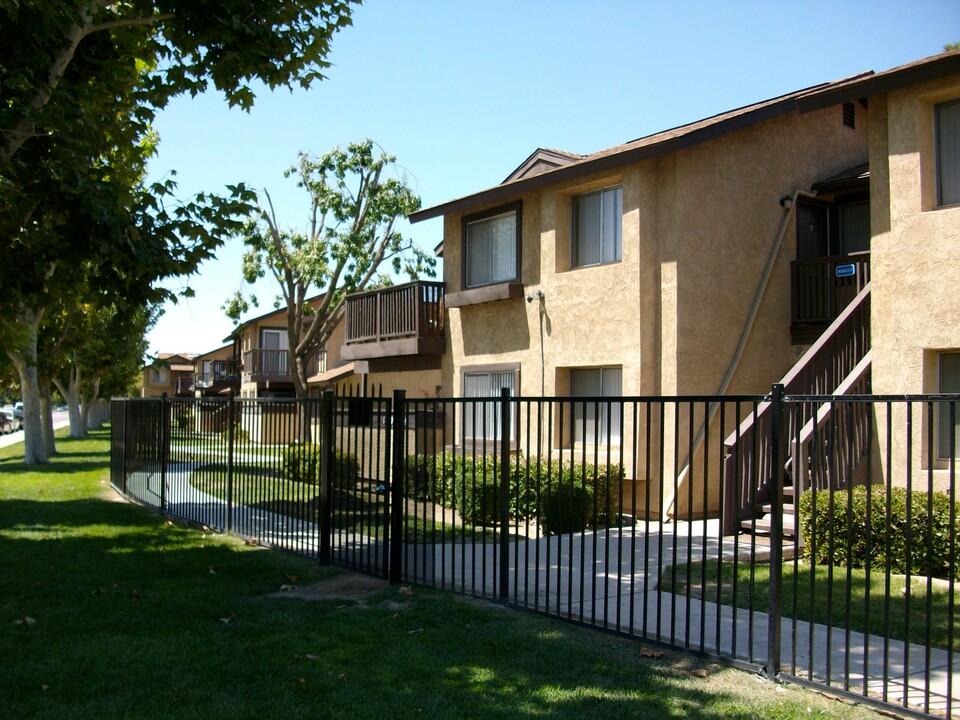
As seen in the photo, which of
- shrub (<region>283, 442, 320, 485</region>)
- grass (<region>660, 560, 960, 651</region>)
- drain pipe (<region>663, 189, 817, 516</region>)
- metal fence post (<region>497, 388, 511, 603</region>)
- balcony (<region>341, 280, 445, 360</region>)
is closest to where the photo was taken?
grass (<region>660, 560, 960, 651</region>)

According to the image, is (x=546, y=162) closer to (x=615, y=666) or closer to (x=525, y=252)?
(x=525, y=252)

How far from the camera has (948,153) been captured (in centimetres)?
1111

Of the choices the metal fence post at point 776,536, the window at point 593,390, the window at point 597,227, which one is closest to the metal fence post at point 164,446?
the window at point 593,390

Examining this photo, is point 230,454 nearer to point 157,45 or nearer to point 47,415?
point 157,45

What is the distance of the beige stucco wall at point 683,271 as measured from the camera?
1383 centimetres

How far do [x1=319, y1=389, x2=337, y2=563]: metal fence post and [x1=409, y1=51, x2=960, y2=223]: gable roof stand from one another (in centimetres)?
654

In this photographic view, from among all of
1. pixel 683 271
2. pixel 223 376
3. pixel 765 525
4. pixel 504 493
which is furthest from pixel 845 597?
pixel 223 376

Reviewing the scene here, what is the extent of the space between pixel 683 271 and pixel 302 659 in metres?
9.30

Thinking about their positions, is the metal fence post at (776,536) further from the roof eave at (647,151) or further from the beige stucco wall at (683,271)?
the roof eave at (647,151)

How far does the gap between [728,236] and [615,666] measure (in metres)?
9.71

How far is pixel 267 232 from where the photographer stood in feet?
86.2

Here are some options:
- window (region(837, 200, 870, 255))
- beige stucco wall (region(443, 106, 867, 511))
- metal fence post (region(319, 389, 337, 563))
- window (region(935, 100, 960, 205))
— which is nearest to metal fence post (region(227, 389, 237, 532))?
metal fence post (region(319, 389, 337, 563))

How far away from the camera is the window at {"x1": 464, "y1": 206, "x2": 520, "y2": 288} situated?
16.7 m

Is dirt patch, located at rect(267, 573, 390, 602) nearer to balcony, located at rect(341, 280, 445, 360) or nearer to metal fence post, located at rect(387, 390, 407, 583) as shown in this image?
metal fence post, located at rect(387, 390, 407, 583)
